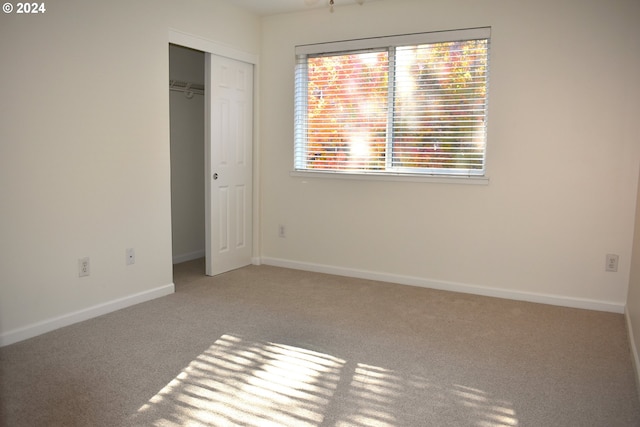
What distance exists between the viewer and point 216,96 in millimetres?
4531

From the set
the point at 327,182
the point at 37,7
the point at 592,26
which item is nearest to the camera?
the point at 37,7

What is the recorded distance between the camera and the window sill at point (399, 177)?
164 inches

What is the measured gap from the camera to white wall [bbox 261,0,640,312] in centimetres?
368

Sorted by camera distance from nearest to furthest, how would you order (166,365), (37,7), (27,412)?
(27,412) → (166,365) → (37,7)

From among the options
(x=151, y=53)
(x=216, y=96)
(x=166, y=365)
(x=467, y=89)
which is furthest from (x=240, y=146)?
(x=166, y=365)

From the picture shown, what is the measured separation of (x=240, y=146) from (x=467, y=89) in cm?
217

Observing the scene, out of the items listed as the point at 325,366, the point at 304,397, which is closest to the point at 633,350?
the point at 325,366

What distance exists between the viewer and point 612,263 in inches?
148

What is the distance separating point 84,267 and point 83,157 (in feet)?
2.46

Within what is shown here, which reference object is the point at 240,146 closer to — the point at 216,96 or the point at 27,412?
the point at 216,96

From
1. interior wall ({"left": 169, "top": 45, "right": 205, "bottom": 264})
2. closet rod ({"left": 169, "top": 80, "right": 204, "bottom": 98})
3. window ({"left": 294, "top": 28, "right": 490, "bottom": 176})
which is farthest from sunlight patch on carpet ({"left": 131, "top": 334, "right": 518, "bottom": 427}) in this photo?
closet rod ({"left": 169, "top": 80, "right": 204, "bottom": 98})

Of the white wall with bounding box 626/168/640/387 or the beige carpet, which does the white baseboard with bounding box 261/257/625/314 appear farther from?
the white wall with bounding box 626/168/640/387

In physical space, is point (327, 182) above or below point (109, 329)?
above

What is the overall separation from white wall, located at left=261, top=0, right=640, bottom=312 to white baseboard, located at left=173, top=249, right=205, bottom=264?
1.72 meters
